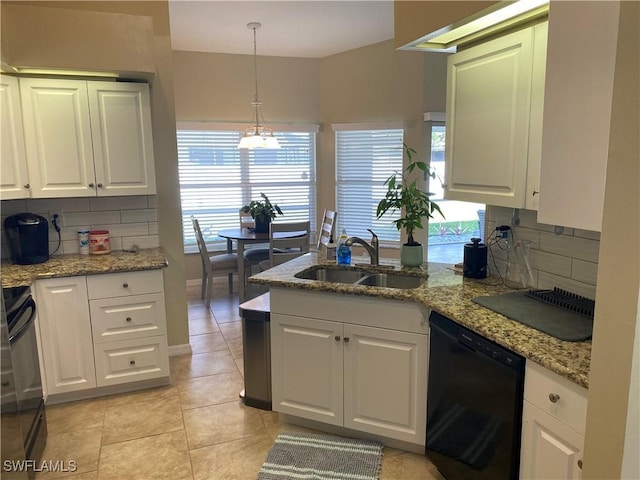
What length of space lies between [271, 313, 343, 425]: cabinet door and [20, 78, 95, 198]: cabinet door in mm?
1624

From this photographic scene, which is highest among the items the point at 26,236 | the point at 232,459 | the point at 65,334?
the point at 26,236

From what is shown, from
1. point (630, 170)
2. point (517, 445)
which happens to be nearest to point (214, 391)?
point (517, 445)

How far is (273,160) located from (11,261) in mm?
3573

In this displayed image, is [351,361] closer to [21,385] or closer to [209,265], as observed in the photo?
[21,385]

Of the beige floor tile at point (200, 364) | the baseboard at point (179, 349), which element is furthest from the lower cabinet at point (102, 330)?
the baseboard at point (179, 349)

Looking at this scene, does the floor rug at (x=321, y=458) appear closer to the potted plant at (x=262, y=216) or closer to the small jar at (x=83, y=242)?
the small jar at (x=83, y=242)

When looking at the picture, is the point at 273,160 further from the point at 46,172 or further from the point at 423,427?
the point at 423,427

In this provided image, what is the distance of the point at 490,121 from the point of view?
7.08 feet

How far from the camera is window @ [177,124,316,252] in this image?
5.87 m

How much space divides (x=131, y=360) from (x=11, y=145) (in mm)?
1524

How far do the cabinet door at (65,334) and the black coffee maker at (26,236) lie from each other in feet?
1.01

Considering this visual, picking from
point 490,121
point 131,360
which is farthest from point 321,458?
point 490,121

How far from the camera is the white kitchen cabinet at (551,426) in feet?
4.83

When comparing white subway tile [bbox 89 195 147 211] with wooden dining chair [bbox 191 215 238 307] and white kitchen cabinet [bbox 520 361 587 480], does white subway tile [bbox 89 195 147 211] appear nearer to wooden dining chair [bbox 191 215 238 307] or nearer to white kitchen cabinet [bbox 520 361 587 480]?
wooden dining chair [bbox 191 215 238 307]
